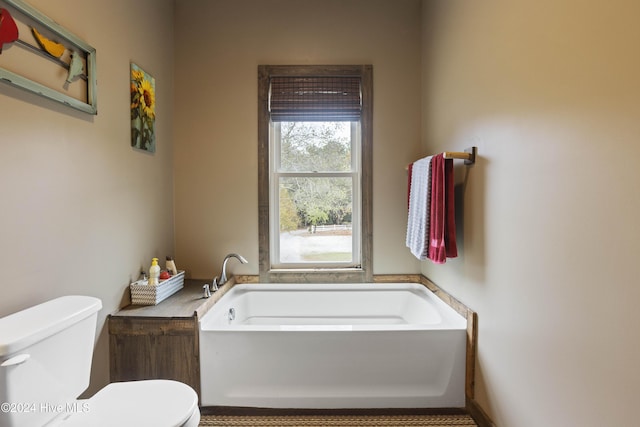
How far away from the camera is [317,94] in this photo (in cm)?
245

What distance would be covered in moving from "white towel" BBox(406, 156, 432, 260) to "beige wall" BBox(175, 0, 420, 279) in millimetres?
443

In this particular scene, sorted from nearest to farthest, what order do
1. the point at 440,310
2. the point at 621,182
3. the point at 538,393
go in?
1. the point at 621,182
2. the point at 538,393
3. the point at 440,310

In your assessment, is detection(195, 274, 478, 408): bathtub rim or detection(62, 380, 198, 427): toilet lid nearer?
detection(62, 380, 198, 427): toilet lid

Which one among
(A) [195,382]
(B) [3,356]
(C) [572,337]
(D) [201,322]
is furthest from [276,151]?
(C) [572,337]

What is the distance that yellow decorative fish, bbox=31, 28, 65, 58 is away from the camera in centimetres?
126

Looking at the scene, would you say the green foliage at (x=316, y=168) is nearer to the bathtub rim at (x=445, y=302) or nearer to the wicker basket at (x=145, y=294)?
the bathtub rim at (x=445, y=302)

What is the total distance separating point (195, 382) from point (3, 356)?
0.98 metres

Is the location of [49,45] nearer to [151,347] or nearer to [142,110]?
[142,110]

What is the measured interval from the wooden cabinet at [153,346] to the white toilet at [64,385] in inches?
15.9

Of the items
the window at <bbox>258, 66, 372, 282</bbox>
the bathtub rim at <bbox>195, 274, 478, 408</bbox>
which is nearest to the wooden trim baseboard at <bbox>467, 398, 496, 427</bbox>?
the bathtub rim at <bbox>195, 274, 478, 408</bbox>

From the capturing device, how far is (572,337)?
104cm

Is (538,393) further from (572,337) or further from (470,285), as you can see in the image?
(470,285)

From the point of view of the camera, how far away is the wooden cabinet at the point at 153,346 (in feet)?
5.49

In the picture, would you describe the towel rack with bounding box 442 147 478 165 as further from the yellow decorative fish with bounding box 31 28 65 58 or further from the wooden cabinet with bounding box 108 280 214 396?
the yellow decorative fish with bounding box 31 28 65 58
